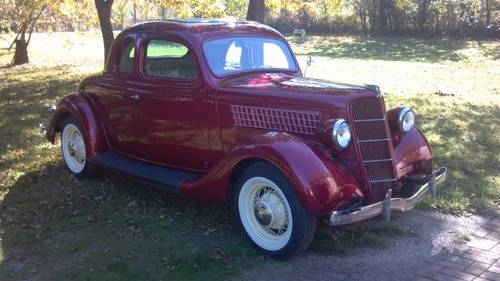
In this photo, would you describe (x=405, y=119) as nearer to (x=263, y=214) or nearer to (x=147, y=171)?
(x=263, y=214)

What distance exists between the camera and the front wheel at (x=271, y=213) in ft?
14.4

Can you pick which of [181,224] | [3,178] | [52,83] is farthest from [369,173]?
[52,83]

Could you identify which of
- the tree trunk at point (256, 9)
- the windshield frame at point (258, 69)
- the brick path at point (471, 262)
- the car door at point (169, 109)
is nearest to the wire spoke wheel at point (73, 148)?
the car door at point (169, 109)

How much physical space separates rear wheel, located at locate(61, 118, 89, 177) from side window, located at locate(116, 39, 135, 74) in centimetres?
89

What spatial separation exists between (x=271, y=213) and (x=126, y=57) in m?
2.82

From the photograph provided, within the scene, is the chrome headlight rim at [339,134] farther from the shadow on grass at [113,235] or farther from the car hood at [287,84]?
the shadow on grass at [113,235]

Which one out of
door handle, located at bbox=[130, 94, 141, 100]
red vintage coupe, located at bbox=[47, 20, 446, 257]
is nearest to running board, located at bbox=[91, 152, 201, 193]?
red vintage coupe, located at bbox=[47, 20, 446, 257]

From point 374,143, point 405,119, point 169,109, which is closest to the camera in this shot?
point 374,143

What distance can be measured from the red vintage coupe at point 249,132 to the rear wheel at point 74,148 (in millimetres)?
32

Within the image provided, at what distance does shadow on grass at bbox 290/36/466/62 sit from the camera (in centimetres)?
2002

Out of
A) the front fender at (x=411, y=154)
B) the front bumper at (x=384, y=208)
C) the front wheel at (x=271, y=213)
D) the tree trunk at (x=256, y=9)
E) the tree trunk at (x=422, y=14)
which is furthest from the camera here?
the tree trunk at (x=422, y=14)

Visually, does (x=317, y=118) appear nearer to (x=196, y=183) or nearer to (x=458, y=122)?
(x=196, y=183)

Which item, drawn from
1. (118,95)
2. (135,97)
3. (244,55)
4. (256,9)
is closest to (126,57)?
(118,95)

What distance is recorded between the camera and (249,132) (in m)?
5.07
